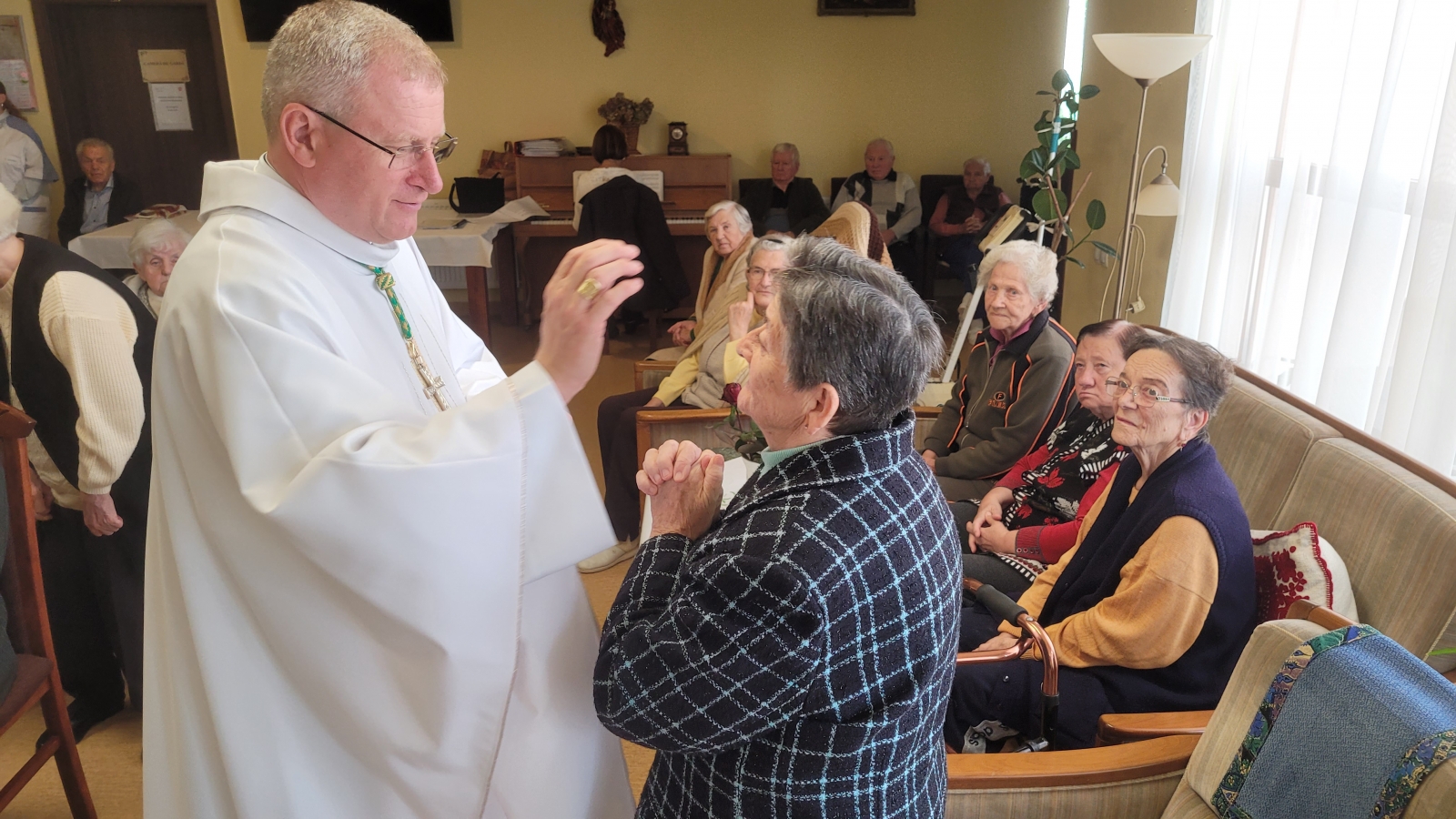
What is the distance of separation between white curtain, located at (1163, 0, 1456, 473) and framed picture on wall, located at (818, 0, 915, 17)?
377cm

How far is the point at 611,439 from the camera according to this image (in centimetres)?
366

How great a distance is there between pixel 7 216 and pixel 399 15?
221 inches

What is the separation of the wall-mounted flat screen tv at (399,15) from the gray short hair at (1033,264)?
5.50 m

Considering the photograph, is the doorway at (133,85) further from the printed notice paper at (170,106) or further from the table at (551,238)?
the table at (551,238)

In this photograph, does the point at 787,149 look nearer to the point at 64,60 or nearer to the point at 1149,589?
the point at 64,60

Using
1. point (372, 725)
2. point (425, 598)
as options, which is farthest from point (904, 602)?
point (372, 725)

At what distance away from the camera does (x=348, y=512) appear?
101 cm

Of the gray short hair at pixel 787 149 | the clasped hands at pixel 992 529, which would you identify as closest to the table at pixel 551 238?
the gray short hair at pixel 787 149

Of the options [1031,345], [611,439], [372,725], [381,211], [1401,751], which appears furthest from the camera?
[611,439]

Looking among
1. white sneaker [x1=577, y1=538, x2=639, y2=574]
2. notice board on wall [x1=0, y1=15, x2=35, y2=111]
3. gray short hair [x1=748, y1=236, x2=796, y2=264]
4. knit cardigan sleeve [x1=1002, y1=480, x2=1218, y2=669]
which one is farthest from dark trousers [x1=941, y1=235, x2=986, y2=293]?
notice board on wall [x1=0, y1=15, x2=35, y2=111]

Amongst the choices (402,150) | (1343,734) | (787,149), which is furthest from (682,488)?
(787,149)

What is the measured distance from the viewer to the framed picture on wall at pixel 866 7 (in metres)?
7.01

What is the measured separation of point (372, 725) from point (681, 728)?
37cm

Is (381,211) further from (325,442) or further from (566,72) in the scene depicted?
(566,72)
